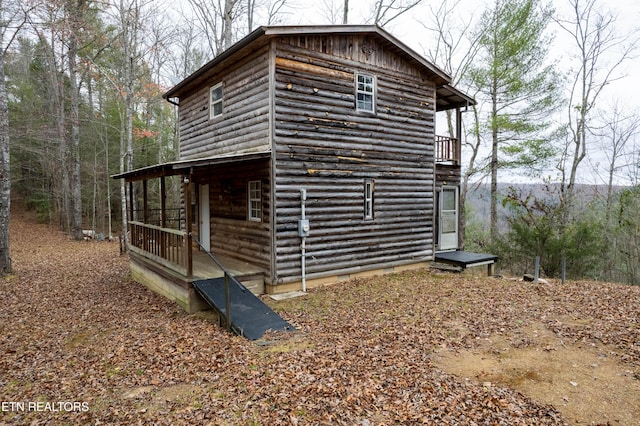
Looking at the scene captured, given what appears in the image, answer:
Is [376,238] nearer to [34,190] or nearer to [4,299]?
[4,299]

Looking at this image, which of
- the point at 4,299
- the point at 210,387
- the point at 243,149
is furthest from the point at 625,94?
the point at 4,299

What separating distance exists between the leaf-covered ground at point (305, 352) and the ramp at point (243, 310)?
0.99 feet

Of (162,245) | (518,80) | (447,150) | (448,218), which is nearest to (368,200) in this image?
(448,218)

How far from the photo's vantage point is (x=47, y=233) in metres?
20.7

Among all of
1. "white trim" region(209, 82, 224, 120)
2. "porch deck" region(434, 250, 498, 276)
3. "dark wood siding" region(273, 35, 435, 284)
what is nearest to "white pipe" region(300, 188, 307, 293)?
"dark wood siding" region(273, 35, 435, 284)

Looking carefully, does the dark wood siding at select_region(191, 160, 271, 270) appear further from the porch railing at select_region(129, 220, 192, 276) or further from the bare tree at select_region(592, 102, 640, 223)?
the bare tree at select_region(592, 102, 640, 223)

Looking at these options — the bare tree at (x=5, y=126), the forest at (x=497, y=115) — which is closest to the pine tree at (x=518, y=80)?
the forest at (x=497, y=115)

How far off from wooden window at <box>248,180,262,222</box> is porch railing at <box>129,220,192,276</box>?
1.91 metres

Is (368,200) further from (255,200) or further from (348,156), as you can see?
(255,200)

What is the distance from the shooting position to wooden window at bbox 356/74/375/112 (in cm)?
1034

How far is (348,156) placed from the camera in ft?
33.2

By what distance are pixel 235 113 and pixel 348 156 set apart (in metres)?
3.35

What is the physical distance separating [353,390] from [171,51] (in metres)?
22.1

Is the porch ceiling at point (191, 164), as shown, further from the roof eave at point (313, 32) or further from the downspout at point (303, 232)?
the roof eave at point (313, 32)
